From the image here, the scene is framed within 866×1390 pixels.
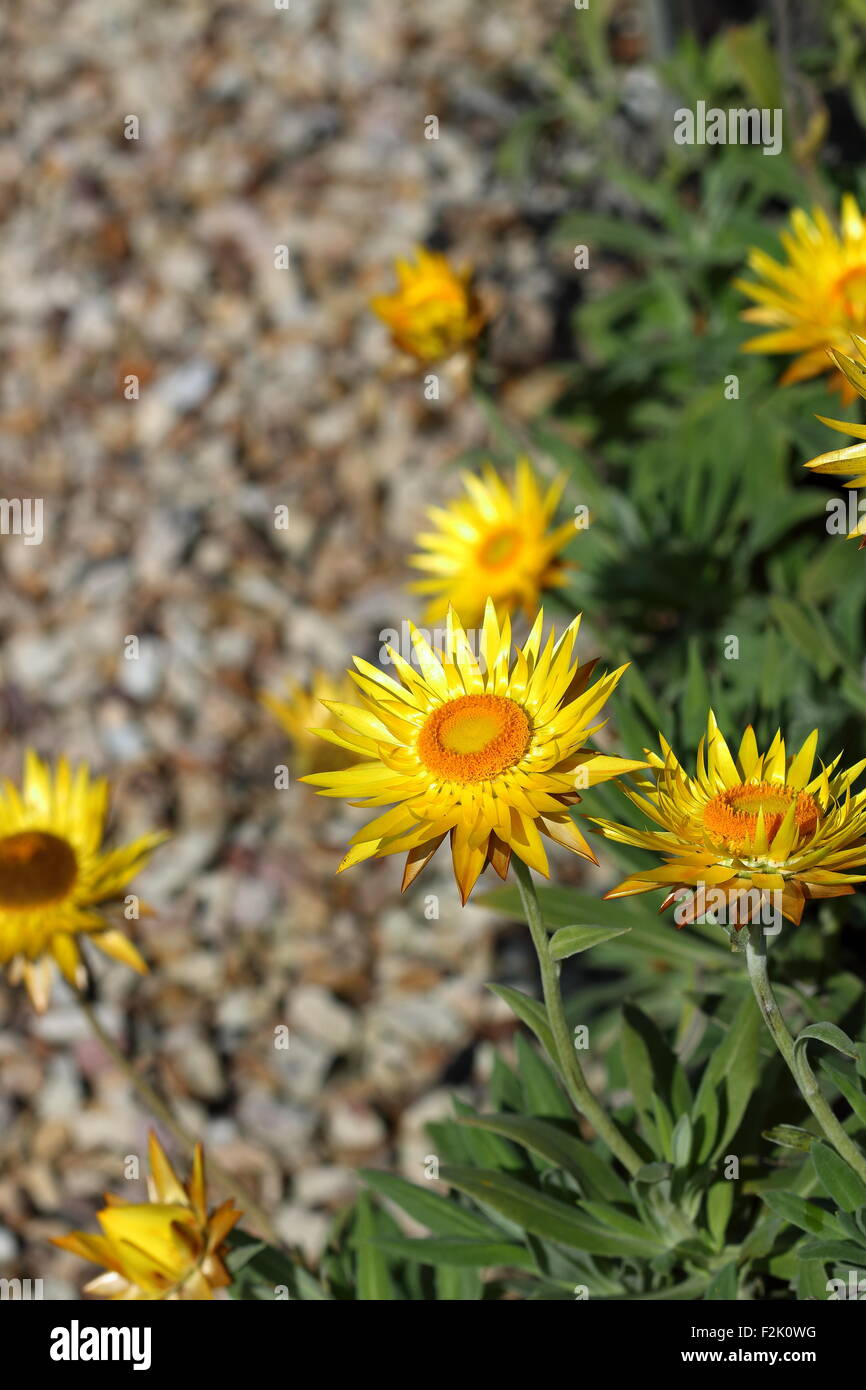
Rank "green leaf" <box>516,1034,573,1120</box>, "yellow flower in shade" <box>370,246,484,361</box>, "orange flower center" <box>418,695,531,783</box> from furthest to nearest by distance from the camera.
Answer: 1. "yellow flower in shade" <box>370,246,484,361</box>
2. "green leaf" <box>516,1034,573,1120</box>
3. "orange flower center" <box>418,695,531,783</box>

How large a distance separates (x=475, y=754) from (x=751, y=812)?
277 millimetres

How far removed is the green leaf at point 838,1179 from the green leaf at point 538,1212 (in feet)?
1.00

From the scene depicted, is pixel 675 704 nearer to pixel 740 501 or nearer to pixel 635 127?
pixel 740 501

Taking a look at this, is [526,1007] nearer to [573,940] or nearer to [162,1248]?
[573,940]

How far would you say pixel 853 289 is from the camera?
2318 millimetres

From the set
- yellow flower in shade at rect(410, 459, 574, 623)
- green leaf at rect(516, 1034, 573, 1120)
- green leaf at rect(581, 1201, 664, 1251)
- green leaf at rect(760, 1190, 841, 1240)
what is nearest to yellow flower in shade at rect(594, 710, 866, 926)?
green leaf at rect(760, 1190, 841, 1240)

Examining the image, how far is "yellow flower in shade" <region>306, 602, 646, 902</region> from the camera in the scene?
1.23 meters

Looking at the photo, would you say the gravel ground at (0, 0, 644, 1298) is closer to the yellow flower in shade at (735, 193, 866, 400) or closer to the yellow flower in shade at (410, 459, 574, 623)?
the yellow flower in shade at (410, 459, 574, 623)

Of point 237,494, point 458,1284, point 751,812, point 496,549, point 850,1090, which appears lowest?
point 458,1284

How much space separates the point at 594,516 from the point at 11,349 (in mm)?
1952

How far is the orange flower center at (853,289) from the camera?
7.42ft

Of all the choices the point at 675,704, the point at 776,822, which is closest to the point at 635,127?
the point at 675,704

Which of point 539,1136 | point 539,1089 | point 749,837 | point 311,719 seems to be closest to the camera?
point 749,837

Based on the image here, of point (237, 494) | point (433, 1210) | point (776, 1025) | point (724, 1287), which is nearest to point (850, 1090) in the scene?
point (776, 1025)
